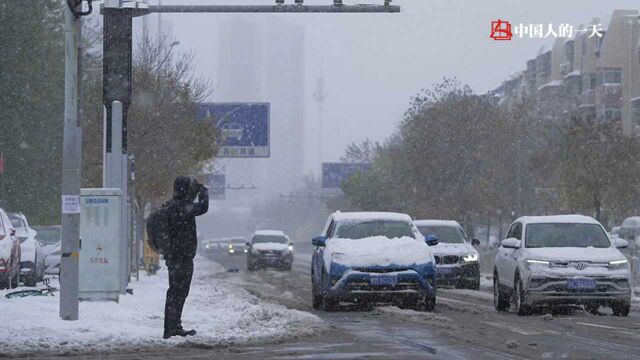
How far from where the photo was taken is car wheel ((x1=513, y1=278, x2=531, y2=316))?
66.3 feet

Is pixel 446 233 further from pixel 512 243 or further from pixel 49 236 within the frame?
pixel 512 243

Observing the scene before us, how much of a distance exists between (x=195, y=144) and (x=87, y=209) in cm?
2378

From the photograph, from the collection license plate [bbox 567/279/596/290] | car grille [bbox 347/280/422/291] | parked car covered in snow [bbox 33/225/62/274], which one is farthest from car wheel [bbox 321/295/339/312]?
parked car covered in snow [bbox 33/225/62/274]

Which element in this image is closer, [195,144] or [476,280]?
[476,280]

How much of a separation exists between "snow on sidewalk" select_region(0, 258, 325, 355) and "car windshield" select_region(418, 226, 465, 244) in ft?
43.4

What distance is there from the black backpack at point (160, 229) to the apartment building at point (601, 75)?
214ft

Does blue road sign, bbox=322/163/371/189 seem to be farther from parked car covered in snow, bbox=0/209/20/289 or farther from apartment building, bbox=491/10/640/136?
parked car covered in snow, bbox=0/209/20/289

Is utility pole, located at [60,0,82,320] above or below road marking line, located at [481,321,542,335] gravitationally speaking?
above

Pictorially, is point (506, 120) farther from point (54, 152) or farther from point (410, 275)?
point (410, 275)

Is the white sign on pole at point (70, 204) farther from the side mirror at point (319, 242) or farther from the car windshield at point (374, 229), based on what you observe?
the car windshield at point (374, 229)

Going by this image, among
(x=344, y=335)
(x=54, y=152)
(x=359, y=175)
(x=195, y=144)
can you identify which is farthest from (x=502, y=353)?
(x=359, y=175)

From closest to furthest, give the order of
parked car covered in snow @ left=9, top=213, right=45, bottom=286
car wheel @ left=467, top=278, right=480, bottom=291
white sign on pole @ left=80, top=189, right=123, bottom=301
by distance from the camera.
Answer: white sign on pole @ left=80, top=189, right=123, bottom=301
parked car covered in snow @ left=9, top=213, right=45, bottom=286
car wheel @ left=467, top=278, right=480, bottom=291

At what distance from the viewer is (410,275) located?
2023 cm

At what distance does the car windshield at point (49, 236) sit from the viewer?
3500 cm
